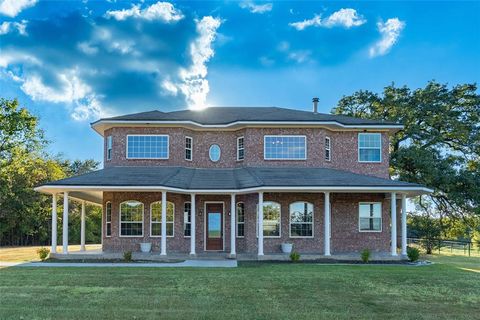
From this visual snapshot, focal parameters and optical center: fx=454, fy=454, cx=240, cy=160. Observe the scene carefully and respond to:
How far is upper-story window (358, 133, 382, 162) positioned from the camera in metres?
22.7

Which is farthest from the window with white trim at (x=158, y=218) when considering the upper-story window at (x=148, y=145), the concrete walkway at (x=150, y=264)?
the concrete walkway at (x=150, y=264)

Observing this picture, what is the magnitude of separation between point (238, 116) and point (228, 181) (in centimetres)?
475

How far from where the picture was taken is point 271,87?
2264cm

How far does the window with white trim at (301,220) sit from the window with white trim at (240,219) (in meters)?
2.25

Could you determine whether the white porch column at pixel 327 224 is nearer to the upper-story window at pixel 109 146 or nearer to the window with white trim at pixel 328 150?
the window with white trim at pixel 328 150

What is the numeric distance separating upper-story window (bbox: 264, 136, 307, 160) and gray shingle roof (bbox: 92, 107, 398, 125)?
1003 millimetres

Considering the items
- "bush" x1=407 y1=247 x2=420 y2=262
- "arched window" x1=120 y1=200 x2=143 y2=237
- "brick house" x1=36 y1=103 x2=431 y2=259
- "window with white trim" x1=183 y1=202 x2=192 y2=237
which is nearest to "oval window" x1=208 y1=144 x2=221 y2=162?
"brick house" x1=36 y1=103 x2=431 y2=259

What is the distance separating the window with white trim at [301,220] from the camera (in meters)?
20.8

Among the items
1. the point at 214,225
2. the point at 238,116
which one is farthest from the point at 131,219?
the point at 238,116

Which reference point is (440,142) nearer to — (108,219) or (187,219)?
(187,219)

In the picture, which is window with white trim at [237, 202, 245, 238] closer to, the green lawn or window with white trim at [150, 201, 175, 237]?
window with white trim at [150, 201, 175, 237]

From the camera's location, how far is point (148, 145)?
2211 cm

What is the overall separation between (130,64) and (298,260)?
13.0 meters

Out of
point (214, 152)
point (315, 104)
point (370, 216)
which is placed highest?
point (315, 104)
